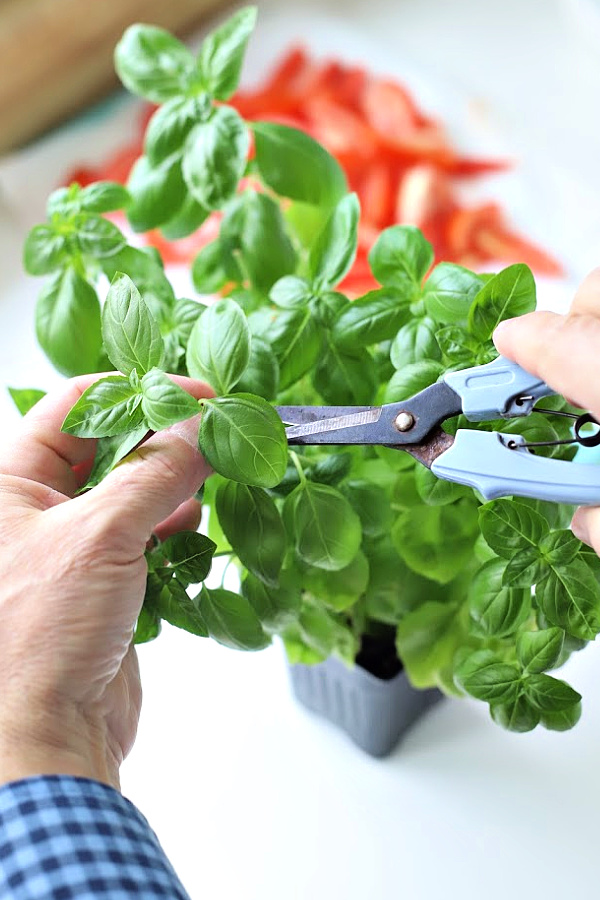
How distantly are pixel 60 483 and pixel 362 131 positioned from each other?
0.88 metres

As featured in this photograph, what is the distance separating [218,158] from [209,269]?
112 millimetres

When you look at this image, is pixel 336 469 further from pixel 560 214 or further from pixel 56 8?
pixel 56 8

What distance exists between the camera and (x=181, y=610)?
1.92ft

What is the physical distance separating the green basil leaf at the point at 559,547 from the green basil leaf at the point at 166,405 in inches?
8.1

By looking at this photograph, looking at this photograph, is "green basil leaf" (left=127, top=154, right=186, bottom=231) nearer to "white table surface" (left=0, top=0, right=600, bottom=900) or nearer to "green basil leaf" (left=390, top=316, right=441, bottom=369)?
"green basil leaf" (left=390, top=316, right=441, bottom=369)

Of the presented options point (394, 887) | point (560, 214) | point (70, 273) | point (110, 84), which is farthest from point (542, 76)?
point (394, 887)

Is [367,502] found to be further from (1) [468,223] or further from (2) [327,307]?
(1) [468,223]

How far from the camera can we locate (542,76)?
1381mm

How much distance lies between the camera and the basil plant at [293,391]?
1.80 ft

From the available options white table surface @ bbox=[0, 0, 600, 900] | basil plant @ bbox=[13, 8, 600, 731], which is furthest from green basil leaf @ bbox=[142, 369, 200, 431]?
white table surface @ bbox=[0, 0, 600, 900]

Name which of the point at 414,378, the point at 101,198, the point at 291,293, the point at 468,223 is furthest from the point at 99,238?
the point at 468,223

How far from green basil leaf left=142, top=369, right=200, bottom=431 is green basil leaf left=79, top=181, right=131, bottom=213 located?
0.21 meters

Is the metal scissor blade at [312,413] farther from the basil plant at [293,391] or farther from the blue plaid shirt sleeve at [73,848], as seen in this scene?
the blue plaid shirt sleeve at [73,848]

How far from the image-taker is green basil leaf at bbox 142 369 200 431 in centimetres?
51
